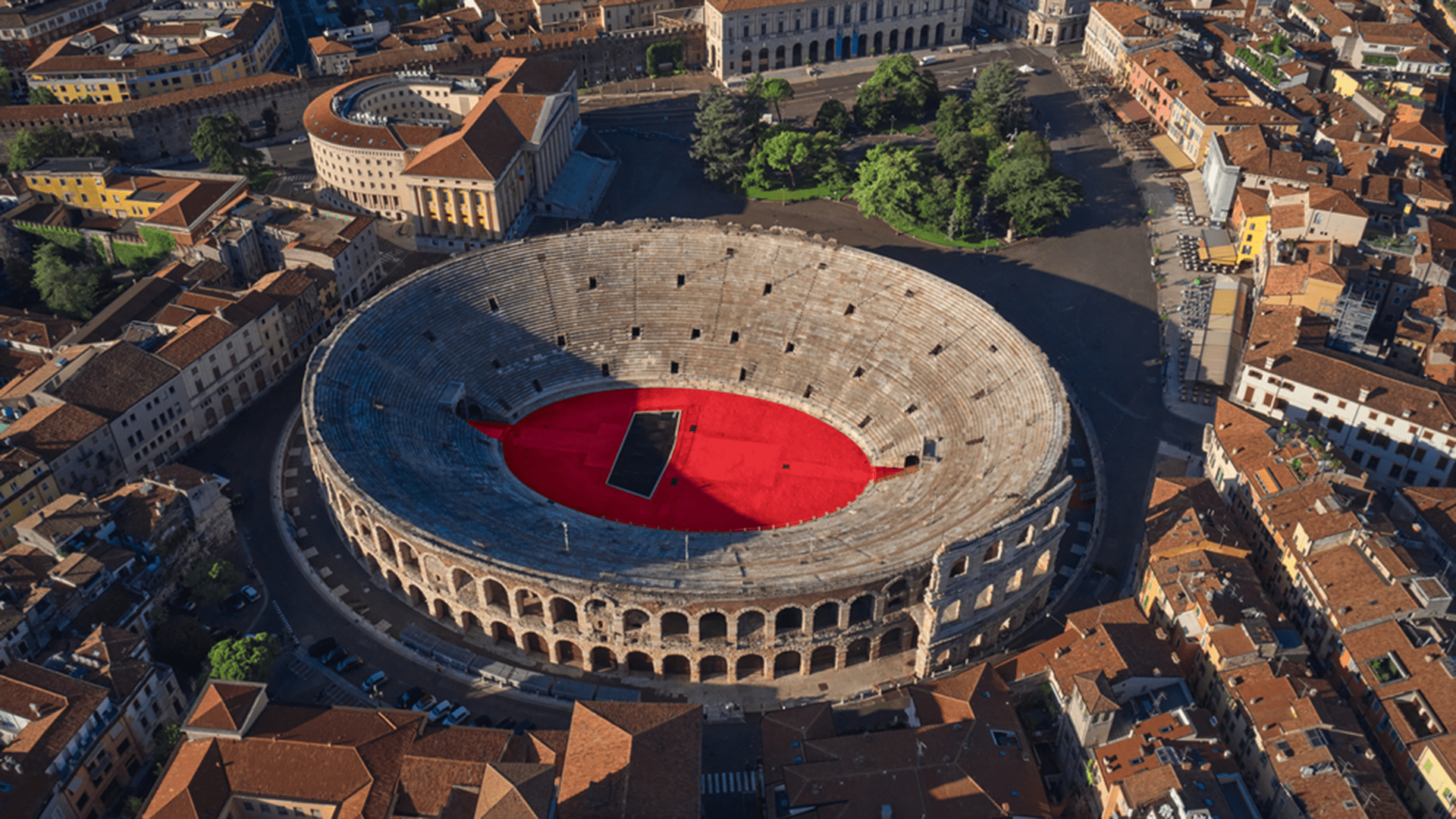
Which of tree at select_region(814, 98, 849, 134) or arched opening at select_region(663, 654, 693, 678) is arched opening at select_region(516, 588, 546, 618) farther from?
tree at select_region(814, 98, 849, 134)

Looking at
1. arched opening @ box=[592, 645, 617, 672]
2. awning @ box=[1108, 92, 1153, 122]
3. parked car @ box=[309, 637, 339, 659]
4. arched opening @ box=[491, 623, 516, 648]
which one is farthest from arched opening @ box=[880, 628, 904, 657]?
awning @ box=[1108, 92, 1153, 122]

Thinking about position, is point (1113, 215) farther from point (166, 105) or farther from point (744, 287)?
point (166, 105)

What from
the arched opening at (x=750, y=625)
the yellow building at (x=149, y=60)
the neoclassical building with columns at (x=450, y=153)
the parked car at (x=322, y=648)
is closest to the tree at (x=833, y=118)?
the neoclassical building with columns at (x=450, y=153)

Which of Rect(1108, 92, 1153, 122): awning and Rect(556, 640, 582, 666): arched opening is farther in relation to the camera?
Rect(1108, 92, 1153, 122): awning

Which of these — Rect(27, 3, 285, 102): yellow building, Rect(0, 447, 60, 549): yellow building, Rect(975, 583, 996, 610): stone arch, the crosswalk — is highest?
Rect(27, 3, 285, 102): yellow building

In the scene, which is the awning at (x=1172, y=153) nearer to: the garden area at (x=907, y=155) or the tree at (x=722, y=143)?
the garden area at (x=907, y=155)

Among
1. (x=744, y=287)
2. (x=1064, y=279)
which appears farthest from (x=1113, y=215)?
(x=744, y=287)
